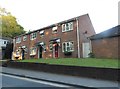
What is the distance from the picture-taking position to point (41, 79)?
17672 millimetres

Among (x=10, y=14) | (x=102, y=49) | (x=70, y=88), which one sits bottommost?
(x=70, y=88)

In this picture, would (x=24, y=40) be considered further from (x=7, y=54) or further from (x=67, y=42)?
(x=67, y=42)

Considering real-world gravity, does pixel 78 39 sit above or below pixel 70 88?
above

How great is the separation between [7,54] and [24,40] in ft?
33.3

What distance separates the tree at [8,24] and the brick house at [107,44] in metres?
44.6

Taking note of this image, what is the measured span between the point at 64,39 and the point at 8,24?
39120 millimetres

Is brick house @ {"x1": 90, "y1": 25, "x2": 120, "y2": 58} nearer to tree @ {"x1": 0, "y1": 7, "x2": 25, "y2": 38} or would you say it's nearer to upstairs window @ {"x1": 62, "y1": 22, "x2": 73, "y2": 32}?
upstairs window @ {"x1": 62, "y1": 22, "x2": 73, "y2": 32}

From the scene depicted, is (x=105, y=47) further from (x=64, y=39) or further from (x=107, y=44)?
(x=64, y=39)

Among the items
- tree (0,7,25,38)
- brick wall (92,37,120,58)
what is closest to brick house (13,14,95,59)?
brick wall (92,37,120,58)

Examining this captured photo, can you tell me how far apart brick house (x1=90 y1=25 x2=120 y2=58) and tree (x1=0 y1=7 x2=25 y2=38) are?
44570mm

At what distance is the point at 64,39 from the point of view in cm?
3591

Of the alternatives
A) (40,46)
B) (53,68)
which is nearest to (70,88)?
(53,68)

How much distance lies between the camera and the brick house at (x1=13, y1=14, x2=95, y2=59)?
3394 cm

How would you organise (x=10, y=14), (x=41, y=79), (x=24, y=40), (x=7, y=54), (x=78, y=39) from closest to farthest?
(x=41, y=79) < (x=78, y=39) < (x=24, y=40) < (x=7, y=54) < (x=10, y=14)
